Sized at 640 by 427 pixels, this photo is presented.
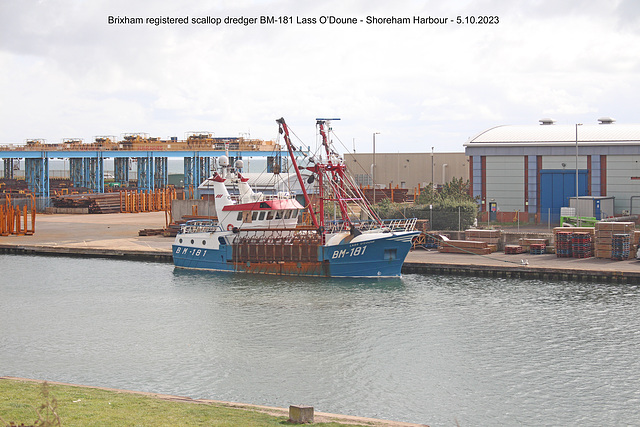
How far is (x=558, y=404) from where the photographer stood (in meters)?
21.5

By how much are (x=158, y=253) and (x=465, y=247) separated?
66.0ft

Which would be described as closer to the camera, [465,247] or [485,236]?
[465,247]

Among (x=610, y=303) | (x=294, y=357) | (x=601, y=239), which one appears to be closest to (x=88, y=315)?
(x=294, y=357)

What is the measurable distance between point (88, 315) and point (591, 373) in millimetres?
20825

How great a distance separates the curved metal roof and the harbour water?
73.2 ft

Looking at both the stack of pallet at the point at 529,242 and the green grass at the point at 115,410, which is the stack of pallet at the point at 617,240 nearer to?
the stack of pallet at the point at 529,242

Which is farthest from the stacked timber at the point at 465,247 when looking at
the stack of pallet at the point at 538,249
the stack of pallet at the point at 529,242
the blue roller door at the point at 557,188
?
the blue roller door at the point at 557,188

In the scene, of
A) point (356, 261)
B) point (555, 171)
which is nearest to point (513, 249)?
point (356, 261)

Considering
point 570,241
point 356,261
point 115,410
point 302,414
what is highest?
point 570,241

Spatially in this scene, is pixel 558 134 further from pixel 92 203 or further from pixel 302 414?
pixel 302 414

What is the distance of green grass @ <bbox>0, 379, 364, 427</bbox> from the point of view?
53.9 feet

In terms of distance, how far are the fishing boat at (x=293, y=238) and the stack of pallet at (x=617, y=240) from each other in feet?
34.4

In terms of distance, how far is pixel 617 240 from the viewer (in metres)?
43.3

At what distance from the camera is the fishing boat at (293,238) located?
4272cm
